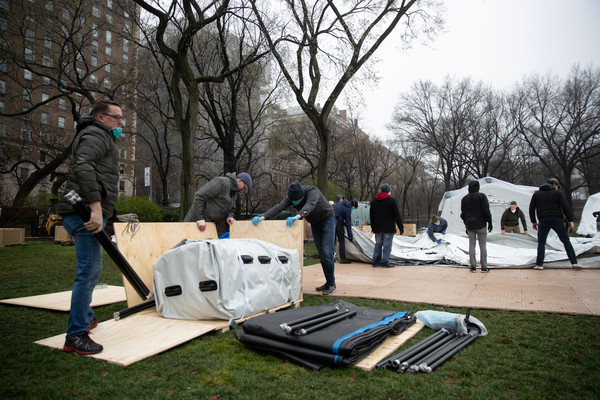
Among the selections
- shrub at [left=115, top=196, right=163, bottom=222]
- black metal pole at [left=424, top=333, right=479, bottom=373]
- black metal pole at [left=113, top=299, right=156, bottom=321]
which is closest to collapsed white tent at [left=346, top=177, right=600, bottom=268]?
black metal pole at [left=424, top=333, right=479, bottom=373]

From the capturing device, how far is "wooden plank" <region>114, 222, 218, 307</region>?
4406mm

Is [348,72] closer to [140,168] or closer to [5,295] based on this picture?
[5,295]

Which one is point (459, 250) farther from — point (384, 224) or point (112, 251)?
point (112, 251)

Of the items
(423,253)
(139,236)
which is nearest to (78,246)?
(139,236)

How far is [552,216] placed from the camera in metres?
8.41

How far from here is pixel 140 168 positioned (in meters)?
52.2

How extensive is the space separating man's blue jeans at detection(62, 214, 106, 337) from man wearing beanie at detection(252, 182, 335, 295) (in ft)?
8.49

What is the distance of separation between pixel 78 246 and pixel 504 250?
35.6ft

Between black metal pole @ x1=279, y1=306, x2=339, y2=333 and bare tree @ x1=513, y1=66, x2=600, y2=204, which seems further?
bare tree @ x1=513, y1=66, x2=600, y2=204

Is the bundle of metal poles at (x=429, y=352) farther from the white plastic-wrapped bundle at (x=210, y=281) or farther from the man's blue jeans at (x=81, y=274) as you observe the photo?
the man's blue jeans at (x=81, y=274)

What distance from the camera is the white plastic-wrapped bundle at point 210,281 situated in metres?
3.87

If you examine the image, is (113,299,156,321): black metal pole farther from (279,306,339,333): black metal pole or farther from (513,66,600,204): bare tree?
(513,66,600,204): bare tree

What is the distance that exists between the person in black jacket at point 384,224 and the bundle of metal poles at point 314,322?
20.0 ft

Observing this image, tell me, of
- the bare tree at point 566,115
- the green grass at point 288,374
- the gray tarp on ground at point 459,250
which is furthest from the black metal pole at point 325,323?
the bare tree at point 566,115
